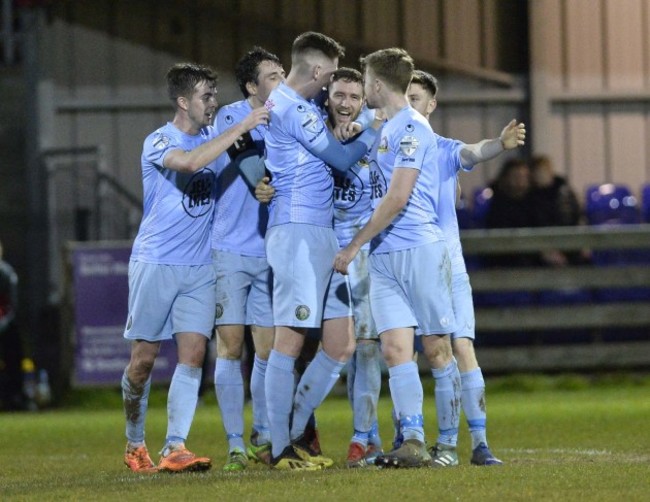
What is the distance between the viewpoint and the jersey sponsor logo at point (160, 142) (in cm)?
806

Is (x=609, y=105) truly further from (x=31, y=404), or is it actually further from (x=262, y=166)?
(x=262, y=166)

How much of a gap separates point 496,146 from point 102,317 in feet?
24.2

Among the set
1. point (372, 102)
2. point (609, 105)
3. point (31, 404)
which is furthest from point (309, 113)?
point (609, 105)

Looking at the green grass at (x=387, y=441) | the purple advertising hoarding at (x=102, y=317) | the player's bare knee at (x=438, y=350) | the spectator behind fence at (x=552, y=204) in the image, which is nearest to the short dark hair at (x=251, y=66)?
the player's bare knee at (x=438, y=350)

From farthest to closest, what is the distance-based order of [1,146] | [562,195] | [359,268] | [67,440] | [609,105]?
1. [609,105]
2. [1,146]
3. [562,195]
4. [67,440]
5. [359,268]

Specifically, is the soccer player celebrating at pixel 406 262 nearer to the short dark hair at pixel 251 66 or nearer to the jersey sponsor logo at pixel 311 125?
the jersey sponsor logo at pixel 311 125

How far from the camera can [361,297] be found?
28.2 ft

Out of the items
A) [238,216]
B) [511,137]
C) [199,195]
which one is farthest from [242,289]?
[511,137]

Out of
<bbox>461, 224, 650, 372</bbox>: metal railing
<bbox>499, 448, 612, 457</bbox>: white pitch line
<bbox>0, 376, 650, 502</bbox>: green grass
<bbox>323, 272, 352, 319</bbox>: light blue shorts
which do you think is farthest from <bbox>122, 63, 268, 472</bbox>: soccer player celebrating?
<bbox>461, 224, 650, 372</bbox>: metal railing

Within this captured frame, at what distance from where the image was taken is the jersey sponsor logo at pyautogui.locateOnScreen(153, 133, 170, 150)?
8.06m

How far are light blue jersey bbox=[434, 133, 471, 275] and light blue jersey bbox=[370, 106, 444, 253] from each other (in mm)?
259

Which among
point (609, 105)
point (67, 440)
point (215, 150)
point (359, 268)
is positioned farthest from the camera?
point (609, 105)

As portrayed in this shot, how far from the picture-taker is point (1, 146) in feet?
58.0

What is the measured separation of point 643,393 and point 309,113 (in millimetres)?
7480
